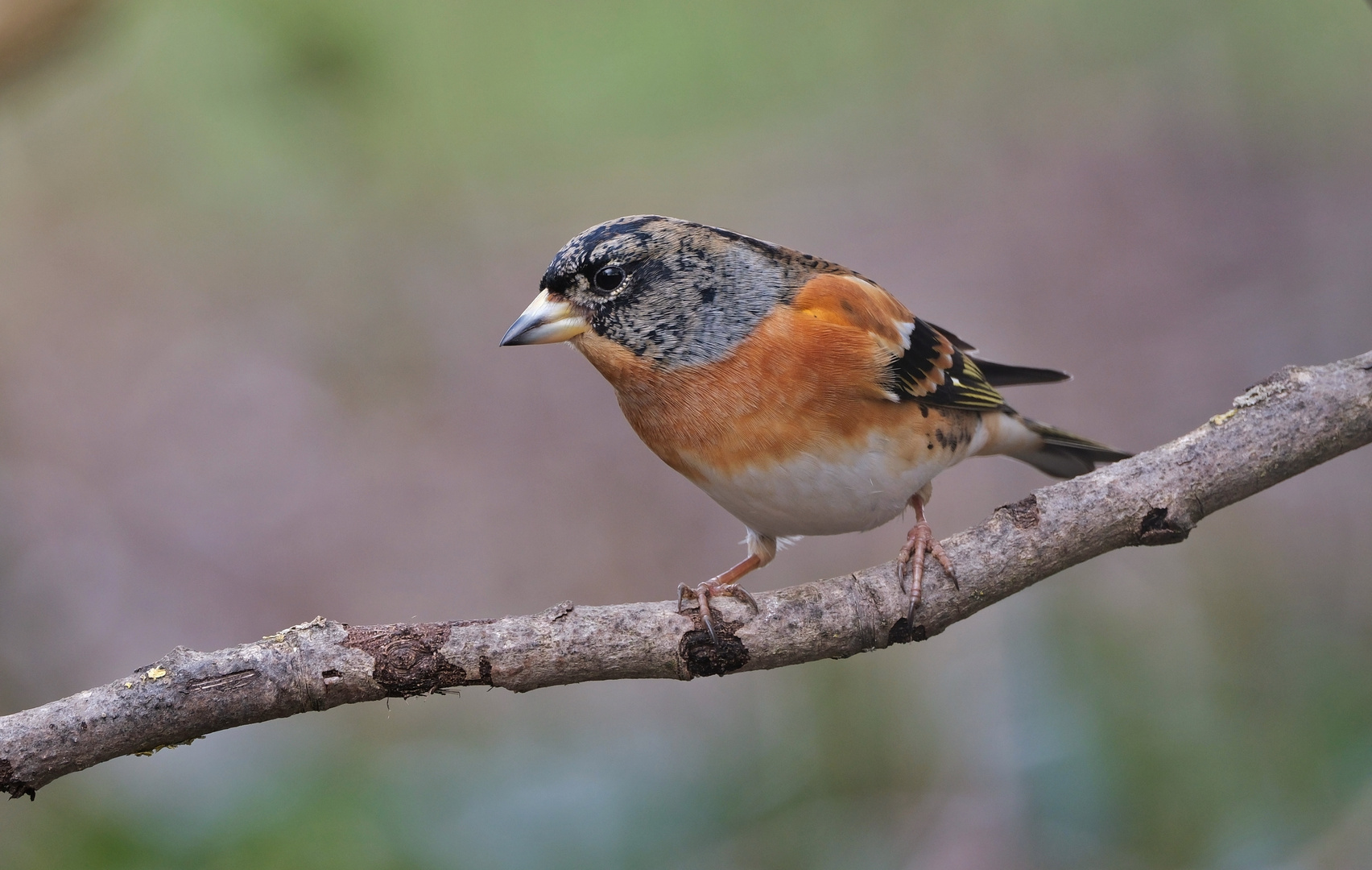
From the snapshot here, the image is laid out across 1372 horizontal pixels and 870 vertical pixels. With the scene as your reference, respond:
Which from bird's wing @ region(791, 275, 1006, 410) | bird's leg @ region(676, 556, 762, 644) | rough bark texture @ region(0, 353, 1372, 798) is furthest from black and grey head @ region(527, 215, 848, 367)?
rough bark texture @ region(0, 353, 1372, 798)

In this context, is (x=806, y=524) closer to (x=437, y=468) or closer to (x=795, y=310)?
(x=795, y=310)

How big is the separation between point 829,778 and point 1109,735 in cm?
79

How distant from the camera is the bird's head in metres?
2.66

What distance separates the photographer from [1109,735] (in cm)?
278

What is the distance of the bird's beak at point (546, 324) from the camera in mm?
2551

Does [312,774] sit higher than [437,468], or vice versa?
[437,468]

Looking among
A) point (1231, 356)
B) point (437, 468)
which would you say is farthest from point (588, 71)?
point (1231, 356)

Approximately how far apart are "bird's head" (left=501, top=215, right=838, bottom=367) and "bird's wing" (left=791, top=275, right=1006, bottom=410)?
123 millimetres

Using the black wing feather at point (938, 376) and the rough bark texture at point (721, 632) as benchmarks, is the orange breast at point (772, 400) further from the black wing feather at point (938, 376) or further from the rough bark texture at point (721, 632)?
the rough bark texture at point (721, 632)

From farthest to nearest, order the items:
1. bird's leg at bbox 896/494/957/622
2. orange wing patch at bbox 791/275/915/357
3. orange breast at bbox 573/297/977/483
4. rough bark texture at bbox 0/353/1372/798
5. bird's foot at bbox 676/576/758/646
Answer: orange wing patch at bbox 791/275/915/357 < orange breast at bbox 573/297/977/483 < bird's leg at bbox 896/494/957/622 < bird's foot at bbox 676/576/758/646 < rough bark texture at bbox 0/353/1372/798

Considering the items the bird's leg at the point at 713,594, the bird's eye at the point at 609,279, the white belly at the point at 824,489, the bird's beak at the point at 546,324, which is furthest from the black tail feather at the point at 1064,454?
the bird's beak at the point at 546,324

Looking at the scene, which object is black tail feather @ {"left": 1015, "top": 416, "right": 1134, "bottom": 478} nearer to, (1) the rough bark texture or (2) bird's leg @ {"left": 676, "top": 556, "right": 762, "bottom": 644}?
(1) the rough bark texture

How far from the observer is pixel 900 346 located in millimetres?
2811

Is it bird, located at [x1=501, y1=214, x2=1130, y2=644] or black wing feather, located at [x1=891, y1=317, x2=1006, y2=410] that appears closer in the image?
bird, located at [x1=501, y1=214, x2=1130, y2=644]
